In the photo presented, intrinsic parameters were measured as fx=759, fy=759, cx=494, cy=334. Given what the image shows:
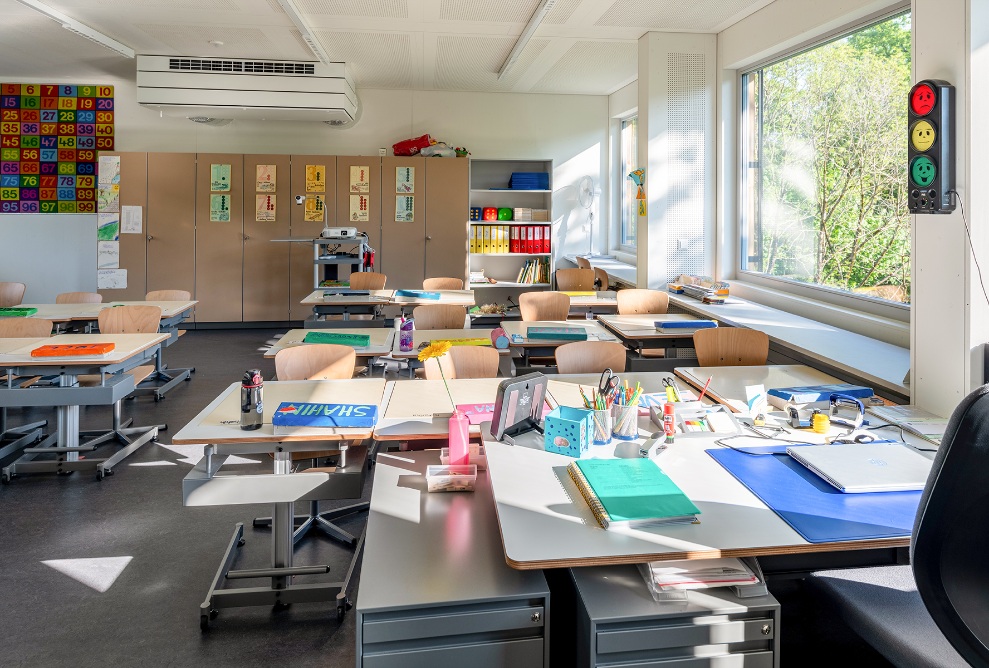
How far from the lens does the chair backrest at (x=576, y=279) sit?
8469mm

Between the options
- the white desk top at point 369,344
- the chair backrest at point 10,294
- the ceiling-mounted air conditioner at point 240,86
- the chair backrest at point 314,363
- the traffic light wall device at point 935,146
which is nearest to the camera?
the traffic light wall device at point 935,146

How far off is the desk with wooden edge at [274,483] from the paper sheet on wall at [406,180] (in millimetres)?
7151

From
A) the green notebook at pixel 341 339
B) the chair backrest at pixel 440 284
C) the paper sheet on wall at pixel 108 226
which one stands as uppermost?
the paper sheet on wall at pixel 108 226

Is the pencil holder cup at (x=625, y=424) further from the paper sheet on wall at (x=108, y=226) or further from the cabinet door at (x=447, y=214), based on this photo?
the paper sheet on wall at (x=108, y=226)

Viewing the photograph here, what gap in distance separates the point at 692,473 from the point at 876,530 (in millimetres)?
586

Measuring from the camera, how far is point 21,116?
10.2 metres

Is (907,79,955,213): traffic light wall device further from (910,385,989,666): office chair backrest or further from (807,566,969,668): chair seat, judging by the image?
(910,385,989,666): office chair backrest

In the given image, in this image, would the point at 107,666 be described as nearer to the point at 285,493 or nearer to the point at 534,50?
the point at 285,493

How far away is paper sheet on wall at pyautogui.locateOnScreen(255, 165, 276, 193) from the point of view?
1010cm

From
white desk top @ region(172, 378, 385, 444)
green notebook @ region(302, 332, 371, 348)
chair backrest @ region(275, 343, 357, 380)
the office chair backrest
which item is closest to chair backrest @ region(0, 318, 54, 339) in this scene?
green notebook @ region(302, 332, 371, 348)

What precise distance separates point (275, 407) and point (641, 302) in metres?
3.80

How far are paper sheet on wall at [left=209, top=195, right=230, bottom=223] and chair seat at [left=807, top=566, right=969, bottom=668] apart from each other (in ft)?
30.7

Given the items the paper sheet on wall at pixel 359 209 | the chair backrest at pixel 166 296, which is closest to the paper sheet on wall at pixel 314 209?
the paper sheet on wall at pixel 359 209

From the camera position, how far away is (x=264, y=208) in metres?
10.2
